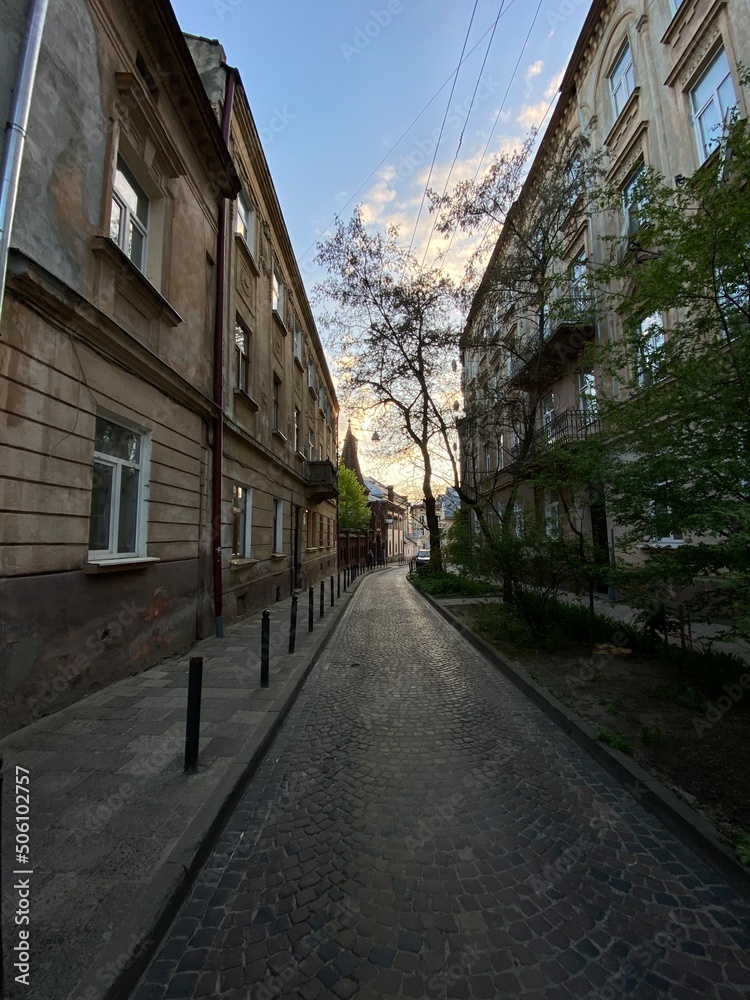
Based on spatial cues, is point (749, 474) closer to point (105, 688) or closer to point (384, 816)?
point (384, 816)

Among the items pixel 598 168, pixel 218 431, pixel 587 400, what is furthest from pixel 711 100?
pixel 218 431

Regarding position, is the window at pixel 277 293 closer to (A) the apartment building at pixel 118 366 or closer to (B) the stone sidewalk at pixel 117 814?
(A) the apartment building at pixel 118 366

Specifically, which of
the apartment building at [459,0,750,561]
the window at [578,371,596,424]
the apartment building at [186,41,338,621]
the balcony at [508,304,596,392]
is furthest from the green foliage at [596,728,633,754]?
the balcony at [508,304,596,392]

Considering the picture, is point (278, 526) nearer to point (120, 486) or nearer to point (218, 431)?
point (218, 431)

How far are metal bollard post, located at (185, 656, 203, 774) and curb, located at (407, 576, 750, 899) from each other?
3.27 m

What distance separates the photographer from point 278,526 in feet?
43.7

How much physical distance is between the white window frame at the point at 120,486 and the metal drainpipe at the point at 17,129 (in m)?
1.99

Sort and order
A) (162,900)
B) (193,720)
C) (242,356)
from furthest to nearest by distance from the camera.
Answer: (242,356), (193,720), (162,900)

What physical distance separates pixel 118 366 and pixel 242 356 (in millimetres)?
5426

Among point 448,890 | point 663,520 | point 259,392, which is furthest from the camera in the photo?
point 259,392

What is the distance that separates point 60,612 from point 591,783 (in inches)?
200

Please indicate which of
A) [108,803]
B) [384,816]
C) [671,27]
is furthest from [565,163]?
[108,803]

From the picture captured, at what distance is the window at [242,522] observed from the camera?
9555mm

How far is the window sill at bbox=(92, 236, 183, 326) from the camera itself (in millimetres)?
5000
